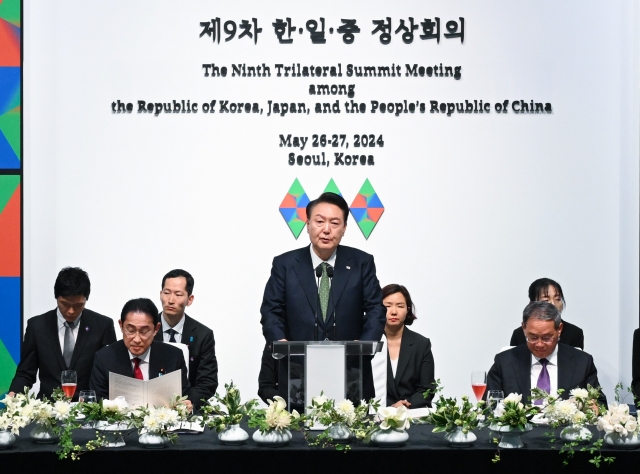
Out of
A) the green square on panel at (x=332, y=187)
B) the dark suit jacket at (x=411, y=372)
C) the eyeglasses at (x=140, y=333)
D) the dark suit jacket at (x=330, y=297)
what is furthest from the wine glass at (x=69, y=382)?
the green square on panel at (x=332, y=187)

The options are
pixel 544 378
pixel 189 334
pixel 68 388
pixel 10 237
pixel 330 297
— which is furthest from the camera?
pixel 10 237

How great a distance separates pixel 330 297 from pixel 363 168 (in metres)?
2.08

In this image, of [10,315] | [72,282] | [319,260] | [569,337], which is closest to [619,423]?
[319,260]

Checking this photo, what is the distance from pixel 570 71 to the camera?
590 centimetres

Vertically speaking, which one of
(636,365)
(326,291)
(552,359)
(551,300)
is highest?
(326,291)

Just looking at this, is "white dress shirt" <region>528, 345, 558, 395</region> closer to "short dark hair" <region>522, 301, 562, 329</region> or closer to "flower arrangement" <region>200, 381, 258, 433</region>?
"short dark hair" <region>522, 301, 562, 329</region>

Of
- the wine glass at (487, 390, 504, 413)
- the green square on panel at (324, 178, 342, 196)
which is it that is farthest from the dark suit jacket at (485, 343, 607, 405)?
the green square on panel at (324, 178, 342, 196)

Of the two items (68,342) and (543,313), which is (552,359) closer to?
(543,313)

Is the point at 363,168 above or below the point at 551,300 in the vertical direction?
above

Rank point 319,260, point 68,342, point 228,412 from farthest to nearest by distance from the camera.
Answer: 1. point 68,342
2. point 319,260
3. point 228,412

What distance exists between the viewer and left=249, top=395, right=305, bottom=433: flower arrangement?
3.01m

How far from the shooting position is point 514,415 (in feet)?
9.84

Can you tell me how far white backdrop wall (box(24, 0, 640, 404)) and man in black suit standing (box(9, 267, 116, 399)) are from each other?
1.06 meters

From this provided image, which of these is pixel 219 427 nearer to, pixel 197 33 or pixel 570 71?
pixel 197 33
